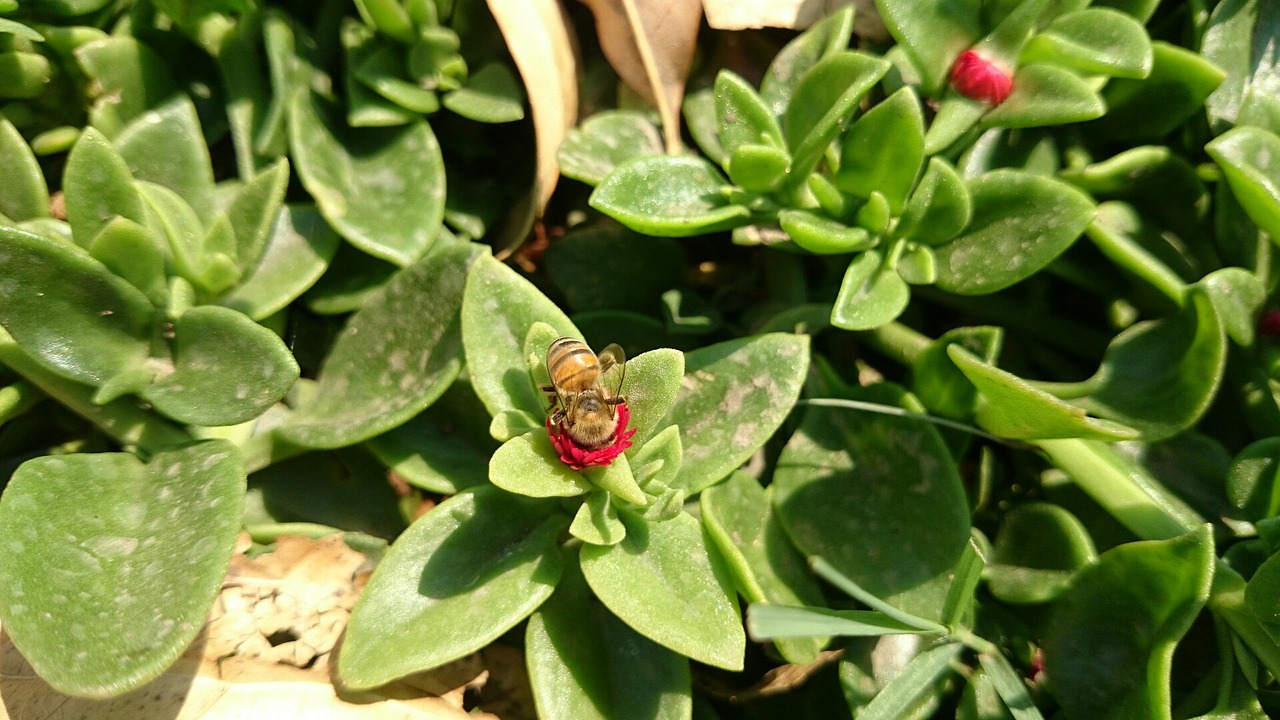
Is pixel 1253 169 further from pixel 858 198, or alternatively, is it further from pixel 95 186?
pixel 95 186

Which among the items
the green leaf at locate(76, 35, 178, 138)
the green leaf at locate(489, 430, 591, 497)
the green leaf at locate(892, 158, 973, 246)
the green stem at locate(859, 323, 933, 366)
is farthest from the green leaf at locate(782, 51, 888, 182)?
the green leaf at locate(76, 35, 178, 138)

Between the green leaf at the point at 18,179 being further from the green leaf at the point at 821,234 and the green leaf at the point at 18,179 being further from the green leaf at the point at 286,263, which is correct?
the green leaf at the point at 821,234

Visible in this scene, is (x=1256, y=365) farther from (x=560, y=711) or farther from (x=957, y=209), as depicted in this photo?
(x=560, y=711)

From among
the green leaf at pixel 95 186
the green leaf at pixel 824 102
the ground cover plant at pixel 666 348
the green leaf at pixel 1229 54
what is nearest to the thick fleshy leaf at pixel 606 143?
the ground cover plant at pixel 666 348

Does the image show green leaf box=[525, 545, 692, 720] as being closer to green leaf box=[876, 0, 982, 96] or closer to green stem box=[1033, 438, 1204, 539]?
green stem box=[1033, 438, 1204, 539]

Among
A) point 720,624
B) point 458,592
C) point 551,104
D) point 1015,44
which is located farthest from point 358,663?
point 1015,44

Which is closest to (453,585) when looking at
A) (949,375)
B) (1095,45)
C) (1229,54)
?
(949,375)
